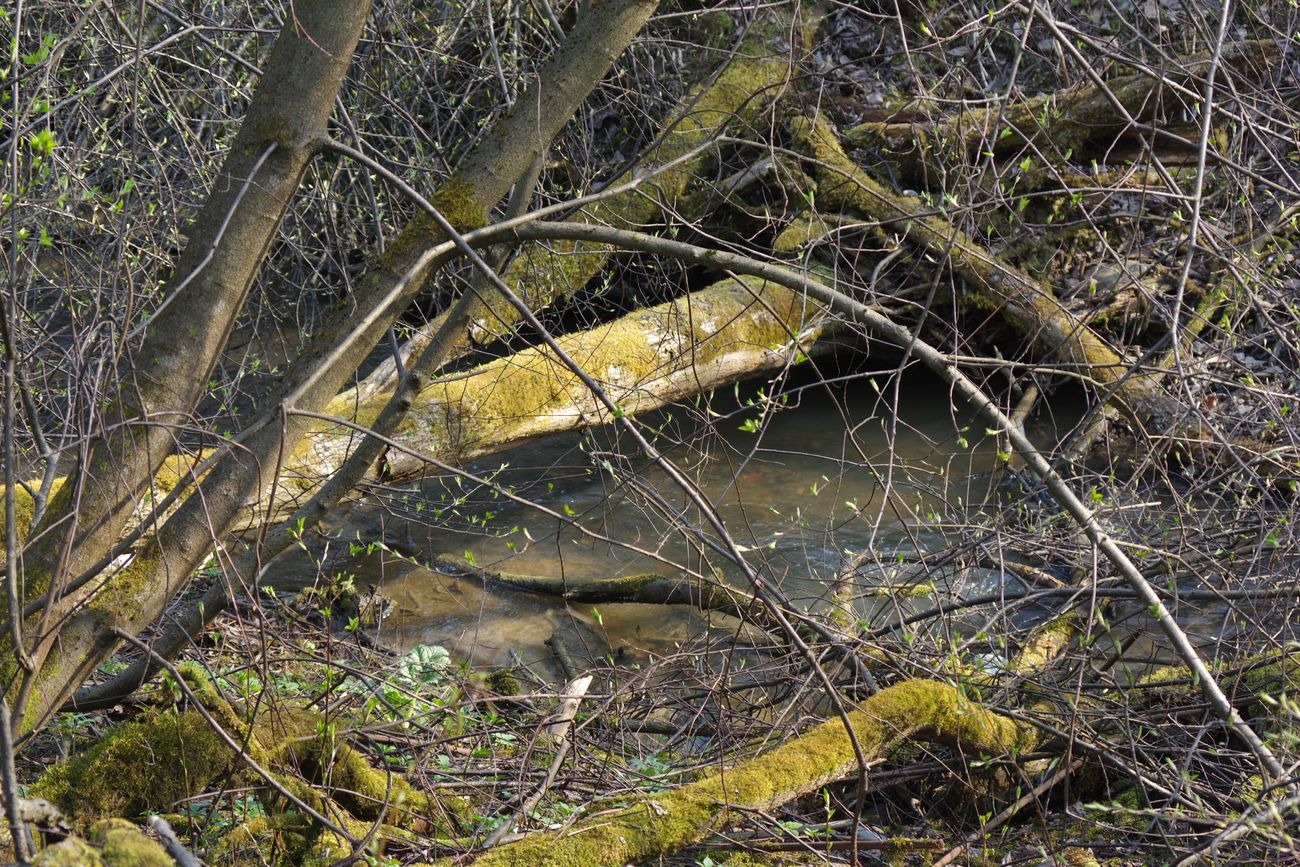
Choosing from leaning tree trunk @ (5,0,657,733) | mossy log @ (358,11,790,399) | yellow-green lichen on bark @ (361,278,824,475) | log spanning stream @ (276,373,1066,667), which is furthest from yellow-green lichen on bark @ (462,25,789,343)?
leaning tree trunk @ (5,0,657,733)

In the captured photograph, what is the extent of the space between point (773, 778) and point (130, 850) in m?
1.67

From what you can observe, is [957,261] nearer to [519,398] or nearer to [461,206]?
[519,398]

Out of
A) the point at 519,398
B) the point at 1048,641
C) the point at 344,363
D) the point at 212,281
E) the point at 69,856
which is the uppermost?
the point at 212,281

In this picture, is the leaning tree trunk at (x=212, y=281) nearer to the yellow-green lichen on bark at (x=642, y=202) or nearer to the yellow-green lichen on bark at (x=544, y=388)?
the yellow-green lichen on bark at (x=642, y=202)

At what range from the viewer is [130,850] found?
1.74m

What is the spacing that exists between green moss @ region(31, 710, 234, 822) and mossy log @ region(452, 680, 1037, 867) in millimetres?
1048

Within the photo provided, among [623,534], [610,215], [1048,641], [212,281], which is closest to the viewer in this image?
[212,281]

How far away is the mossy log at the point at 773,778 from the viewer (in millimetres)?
2584

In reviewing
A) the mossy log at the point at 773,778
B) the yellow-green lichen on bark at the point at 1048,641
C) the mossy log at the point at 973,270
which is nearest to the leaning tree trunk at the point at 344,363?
the mossy log at the point at 773,778

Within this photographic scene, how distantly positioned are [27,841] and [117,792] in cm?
152

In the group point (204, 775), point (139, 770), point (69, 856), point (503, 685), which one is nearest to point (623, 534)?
point (503, 685)

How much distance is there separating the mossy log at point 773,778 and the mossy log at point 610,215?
185cm

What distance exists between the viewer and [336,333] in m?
3.48

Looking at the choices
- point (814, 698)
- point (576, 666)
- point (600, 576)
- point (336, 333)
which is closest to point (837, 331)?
point (600, 576)
